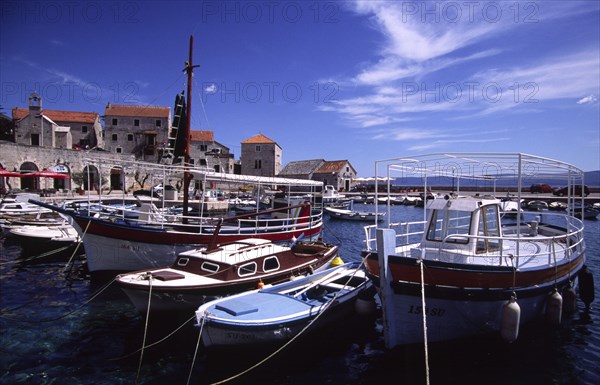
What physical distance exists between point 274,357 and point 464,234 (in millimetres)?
5732

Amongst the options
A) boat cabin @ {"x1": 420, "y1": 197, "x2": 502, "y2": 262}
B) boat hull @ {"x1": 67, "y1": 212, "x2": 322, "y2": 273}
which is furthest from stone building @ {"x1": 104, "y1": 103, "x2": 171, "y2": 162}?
boat cabin @ {"x1": 420, "y1": 197, "x2": 502, "y2": 262}

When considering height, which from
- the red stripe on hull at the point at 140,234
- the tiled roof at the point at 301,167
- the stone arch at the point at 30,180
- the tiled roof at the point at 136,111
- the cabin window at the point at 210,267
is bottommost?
the cabin window at the point at 210,267

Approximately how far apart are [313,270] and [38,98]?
57614mm

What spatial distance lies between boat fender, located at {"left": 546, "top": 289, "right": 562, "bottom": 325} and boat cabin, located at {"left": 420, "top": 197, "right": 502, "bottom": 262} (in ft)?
5.87

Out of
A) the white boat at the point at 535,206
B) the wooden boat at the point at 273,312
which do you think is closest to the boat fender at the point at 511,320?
the wooden boat at the point at 273,312

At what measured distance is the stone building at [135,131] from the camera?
60.3 metres

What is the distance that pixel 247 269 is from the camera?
36.7 feet

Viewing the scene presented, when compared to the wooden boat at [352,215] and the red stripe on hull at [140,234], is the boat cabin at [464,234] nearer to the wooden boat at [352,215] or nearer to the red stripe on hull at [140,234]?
the red stripe on hull at [140,234]

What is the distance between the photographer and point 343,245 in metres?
26.3

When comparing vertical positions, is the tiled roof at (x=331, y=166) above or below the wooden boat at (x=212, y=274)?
above

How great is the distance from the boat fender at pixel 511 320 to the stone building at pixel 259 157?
64.6m

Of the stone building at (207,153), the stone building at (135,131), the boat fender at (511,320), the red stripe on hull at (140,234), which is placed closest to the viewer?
the boat fender at (511,320)

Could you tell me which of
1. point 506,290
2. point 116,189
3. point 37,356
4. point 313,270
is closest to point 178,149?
point 313,270

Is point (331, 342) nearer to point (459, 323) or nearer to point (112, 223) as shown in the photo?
point (459, 323)
